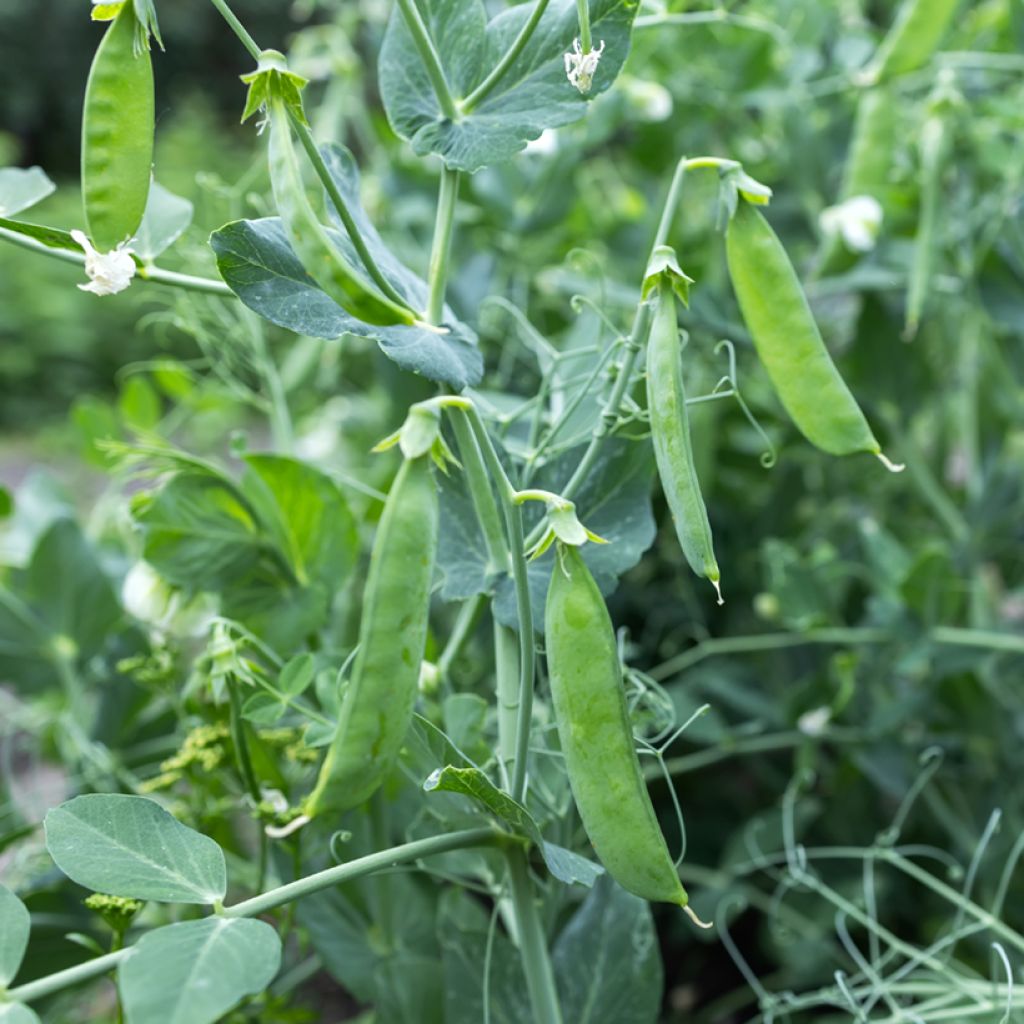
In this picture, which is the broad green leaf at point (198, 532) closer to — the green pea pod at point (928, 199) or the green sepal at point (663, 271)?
the green sepal at point (663, 271)

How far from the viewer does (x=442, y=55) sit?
499 millimetres

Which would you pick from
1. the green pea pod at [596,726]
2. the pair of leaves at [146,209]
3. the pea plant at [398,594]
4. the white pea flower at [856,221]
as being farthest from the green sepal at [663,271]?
the white pea flower at [856,221]

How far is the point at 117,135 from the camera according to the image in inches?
16.7

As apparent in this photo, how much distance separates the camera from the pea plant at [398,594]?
0.39 m

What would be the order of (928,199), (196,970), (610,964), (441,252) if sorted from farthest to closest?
(928,199)
(610,964)
(441,252)
(196,970)

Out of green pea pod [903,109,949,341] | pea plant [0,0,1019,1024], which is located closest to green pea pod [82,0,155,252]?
pea plant [0,0,1019,1024]

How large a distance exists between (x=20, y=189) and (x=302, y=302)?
18 centimetres

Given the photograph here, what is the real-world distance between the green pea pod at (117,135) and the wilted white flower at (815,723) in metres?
0.59

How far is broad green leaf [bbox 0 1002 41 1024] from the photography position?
1.21ft

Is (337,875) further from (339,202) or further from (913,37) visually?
(913,37)

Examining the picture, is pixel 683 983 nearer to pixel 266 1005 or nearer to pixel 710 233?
pixel 266 1005

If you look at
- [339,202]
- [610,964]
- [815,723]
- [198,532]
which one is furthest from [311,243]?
[815,723]

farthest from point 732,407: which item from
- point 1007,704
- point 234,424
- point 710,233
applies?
point 234,424

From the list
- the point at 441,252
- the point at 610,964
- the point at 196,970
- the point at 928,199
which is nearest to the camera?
the point at 196,970
